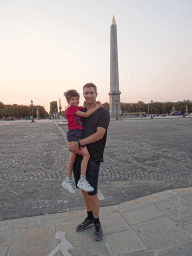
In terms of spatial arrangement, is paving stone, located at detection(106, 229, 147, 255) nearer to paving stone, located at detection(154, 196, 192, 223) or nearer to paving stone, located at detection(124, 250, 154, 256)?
paving stone, located at detection(124, 250, 154, 256)

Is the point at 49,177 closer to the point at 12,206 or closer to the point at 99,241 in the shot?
the point at 12,206

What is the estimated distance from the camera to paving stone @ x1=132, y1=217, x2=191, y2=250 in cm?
240

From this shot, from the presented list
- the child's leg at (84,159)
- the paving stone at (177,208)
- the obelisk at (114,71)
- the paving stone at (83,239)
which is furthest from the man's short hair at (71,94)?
the obelisk at (114,71)

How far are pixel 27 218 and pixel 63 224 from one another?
2.25 feet

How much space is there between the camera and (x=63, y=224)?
9.53 feet

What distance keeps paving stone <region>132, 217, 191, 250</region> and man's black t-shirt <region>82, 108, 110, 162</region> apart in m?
1.16

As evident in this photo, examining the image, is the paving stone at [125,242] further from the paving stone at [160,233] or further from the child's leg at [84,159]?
the child's leg at [84,159]

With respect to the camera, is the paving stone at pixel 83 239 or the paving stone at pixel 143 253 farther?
the paving stone at pixel 83 239

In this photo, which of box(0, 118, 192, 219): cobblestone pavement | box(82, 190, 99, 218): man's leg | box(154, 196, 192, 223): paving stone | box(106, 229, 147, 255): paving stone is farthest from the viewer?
box(0, 118, 192, 219): cobblestone pavement

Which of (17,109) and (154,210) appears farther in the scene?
(17,109)

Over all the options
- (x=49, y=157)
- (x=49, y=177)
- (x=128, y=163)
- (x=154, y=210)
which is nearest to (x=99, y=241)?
(x=154, y=210)

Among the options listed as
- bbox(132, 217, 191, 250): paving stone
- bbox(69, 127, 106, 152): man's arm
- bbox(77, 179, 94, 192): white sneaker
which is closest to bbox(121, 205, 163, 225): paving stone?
bbox(132, 217, 191, 250): paving stone

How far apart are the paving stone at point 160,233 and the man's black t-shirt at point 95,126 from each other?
116 cm

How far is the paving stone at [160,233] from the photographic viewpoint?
240 cm
